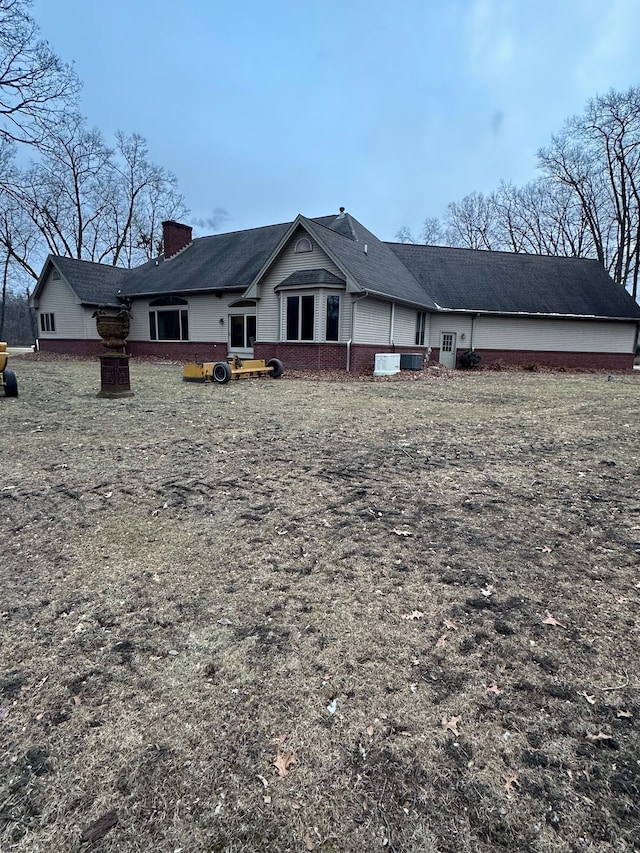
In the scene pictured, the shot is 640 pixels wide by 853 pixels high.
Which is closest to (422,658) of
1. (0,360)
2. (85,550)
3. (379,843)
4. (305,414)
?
(379,843)

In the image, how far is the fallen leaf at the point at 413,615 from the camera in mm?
2516

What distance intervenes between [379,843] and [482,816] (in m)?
0.38

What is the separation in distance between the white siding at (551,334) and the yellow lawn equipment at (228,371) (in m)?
12.7

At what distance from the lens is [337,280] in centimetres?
1608

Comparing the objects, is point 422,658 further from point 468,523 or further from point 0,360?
point 0,360

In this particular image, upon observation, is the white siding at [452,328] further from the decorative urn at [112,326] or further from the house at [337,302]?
the decorative urn at [112,326]

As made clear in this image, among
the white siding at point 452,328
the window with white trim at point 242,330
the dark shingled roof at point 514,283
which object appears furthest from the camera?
the dark shingled roof at point 514,283

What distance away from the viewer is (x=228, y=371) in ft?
43.6

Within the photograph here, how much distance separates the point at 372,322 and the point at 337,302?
1.80m

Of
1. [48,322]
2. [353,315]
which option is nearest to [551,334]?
[353,315]

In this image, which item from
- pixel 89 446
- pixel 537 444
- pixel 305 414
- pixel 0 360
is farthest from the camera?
pixel 0 360

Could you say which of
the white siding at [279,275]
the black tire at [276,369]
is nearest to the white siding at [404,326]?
the white siding at [279,275]

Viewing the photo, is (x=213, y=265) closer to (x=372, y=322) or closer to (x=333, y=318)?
(x=333, y=318)

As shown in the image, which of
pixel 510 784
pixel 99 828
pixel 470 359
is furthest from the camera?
pixel 470 359
